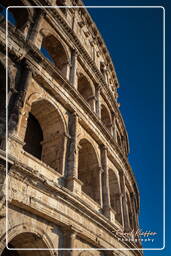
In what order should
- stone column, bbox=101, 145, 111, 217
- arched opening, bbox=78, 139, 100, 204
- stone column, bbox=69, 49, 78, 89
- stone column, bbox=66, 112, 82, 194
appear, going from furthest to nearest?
stone column, bbox=69, 49, 78, 89 → arched opening, bbox=78, 139, 100, 204 → stone column, bbox=101, 145, 111, 217 → stone column, bbox=66, 112, 82, 194

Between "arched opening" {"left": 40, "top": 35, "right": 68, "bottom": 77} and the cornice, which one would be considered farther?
"arched opening" {"left": 40, "top": 35, "right": 68, "bottom": 77}

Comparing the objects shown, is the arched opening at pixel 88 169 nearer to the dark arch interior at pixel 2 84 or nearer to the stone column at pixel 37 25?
the dark arch interior at pixel 2 84

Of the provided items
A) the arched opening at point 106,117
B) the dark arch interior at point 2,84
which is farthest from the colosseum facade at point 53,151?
the arched opening at point 106,117

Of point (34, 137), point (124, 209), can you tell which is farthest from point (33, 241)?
point (124, 209)

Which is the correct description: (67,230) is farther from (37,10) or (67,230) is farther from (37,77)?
(37,10)

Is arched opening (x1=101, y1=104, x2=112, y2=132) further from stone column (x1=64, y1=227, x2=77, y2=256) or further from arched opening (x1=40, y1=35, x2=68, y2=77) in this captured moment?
stone column (x1=64, y1=227, x2=77, y2=256)

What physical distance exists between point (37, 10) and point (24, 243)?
29.3ft

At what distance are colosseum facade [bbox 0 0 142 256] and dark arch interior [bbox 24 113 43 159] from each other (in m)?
0.04

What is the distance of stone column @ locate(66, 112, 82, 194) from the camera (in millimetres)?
7750

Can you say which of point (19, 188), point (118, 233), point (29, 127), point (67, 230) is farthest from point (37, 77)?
point (118, 233)

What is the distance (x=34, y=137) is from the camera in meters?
9.00

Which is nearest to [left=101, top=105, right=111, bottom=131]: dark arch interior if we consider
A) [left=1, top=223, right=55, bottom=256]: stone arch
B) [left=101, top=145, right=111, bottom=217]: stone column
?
[left=101, top=145, right=111, bottom=217]: stone column

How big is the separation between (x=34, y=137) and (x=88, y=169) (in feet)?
9.62

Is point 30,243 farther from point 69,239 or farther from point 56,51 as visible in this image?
point 56,51
